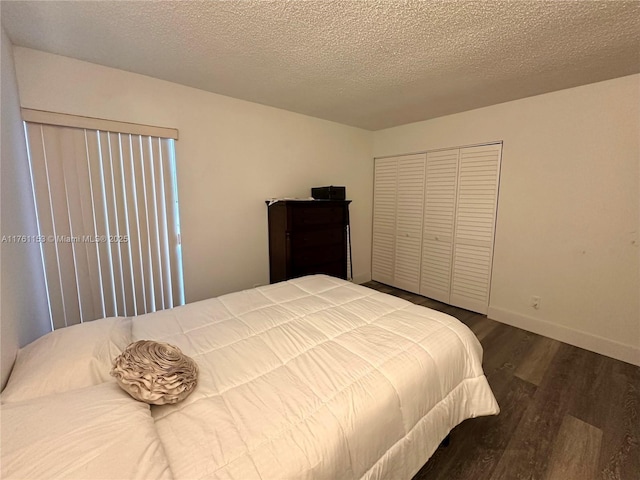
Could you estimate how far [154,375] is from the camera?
93cm

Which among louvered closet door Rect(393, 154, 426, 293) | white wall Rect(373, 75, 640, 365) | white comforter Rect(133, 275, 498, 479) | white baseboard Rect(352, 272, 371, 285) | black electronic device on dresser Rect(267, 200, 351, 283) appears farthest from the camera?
white baseboard Rect(352, 272, 371, 285)

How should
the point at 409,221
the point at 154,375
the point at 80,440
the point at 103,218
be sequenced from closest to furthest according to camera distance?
the point at 80,440
the point at 154,375
the point at 103,218
the point at 409,221

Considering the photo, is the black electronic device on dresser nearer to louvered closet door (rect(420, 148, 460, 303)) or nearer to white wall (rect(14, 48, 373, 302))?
white wall (rect(14, 48, 373, 302))

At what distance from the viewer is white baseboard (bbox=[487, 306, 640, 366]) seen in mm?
2252

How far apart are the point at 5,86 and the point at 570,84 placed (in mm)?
3980

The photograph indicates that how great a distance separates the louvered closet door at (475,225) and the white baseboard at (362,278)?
1.31 metres

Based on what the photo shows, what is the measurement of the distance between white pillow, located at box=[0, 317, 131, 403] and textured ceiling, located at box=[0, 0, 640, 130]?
5.47 ft

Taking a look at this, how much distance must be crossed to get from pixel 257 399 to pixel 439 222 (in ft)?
10.2

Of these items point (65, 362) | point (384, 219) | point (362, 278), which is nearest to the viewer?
point (65, 362)

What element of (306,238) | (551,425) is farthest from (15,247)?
(551,425)

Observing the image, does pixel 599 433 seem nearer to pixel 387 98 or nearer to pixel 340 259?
pixel 340 259

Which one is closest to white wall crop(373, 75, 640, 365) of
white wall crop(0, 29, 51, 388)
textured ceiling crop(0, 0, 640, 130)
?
textured ceiling crop(0, 0, 640, 130)

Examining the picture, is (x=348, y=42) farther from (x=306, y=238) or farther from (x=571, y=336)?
(x=571, y=336)

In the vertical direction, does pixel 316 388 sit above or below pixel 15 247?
below
